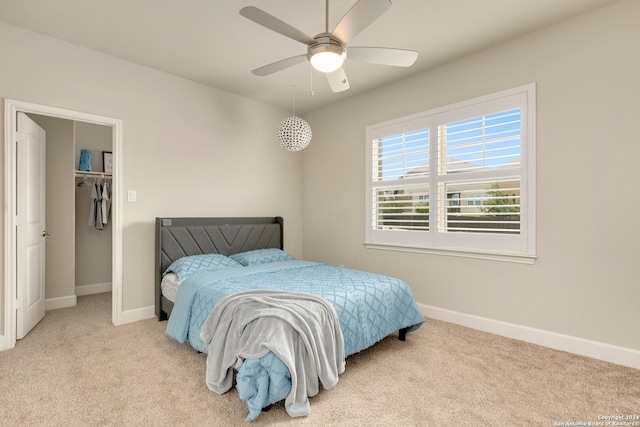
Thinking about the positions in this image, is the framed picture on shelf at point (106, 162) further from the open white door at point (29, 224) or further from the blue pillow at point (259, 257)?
the blue pillow at point (259, 257)

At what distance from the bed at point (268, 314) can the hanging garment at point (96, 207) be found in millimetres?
1608

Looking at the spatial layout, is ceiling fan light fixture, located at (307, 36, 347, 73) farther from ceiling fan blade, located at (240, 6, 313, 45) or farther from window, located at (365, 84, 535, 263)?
window, located at (365, 84, 535, 263)

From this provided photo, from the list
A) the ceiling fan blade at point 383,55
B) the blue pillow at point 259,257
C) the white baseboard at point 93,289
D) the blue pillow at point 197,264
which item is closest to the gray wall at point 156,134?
the blue pillow at point 197,264

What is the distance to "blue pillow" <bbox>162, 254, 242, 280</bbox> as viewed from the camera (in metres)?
3.09

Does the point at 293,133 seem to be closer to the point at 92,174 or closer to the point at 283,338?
the point at 283,338

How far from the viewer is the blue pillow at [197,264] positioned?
10.2 feet

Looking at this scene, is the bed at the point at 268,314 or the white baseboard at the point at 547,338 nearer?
the bed at the point at 268,314

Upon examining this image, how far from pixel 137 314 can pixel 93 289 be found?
1.70 m

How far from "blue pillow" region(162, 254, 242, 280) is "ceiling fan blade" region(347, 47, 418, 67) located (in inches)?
90.4

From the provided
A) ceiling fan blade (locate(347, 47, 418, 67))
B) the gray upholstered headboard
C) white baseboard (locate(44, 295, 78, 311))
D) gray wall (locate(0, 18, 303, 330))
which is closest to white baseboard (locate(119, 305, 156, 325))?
gray wall (locate(0, 18, 303, 330))

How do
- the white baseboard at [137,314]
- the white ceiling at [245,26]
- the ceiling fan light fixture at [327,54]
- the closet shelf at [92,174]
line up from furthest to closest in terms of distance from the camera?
the closet shelf at [92,174], the white baseboard at [137,314], the white ceiling at [245,26], the ceiling fan light fixture at [327,54]

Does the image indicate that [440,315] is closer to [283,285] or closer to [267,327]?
[283,285]

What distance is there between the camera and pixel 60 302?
12.7 ft

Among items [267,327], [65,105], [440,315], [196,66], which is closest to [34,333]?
[65,105]
